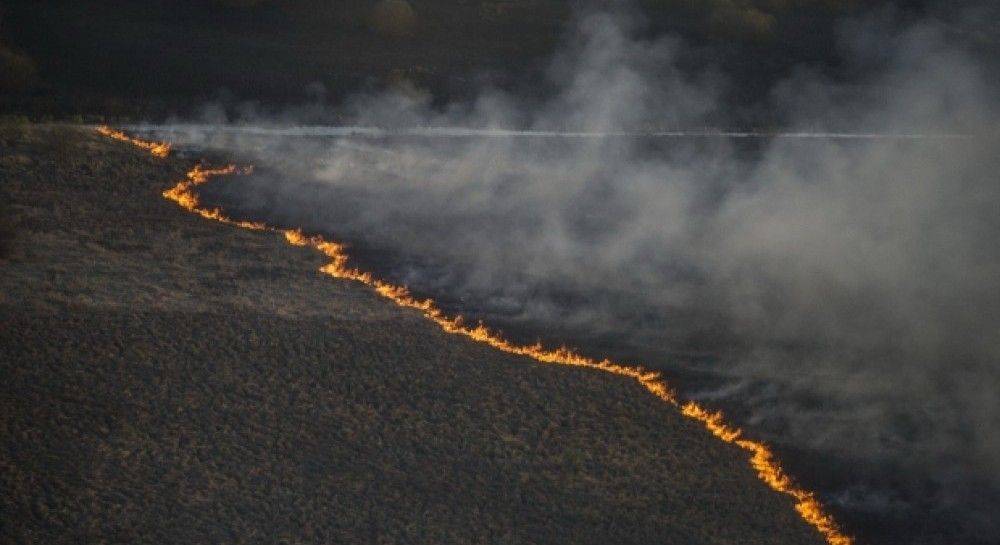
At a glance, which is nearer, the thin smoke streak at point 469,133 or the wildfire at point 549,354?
the wildfire at point 549,354

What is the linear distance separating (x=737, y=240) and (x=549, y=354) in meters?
3.76

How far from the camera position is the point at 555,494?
7699 millimetres

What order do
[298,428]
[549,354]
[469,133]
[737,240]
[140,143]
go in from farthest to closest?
[469,133], [140,143], [737,240], [549,354], [298,428]

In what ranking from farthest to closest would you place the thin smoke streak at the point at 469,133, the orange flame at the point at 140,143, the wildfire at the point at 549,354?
the thin smoke streak at the point at 469,133, the orange flame at the point at 140,143, the wildfire at the point at 549,354

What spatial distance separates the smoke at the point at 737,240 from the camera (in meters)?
9.51

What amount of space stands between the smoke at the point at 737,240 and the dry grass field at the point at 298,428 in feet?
3.41

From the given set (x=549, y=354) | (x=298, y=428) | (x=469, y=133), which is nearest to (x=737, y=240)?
(x=549, y=354)

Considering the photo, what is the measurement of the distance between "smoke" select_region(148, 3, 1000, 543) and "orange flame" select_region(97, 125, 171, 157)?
534 millimetres

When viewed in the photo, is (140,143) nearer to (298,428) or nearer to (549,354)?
(549,354)

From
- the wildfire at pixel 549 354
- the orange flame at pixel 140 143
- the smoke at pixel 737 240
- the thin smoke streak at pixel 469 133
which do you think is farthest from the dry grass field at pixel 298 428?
the thin smoke streak at pixel 469 133

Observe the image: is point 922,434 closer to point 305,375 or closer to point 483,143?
point 305,375

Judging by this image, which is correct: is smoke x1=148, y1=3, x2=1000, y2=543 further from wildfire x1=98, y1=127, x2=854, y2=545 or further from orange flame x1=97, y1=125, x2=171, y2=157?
orange flame x1=97, y1=125, x2=171, y2=157

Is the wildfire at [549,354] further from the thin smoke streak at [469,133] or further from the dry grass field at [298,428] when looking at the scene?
the thin smoke streak at [469,133]

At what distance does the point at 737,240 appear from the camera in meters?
12.6
